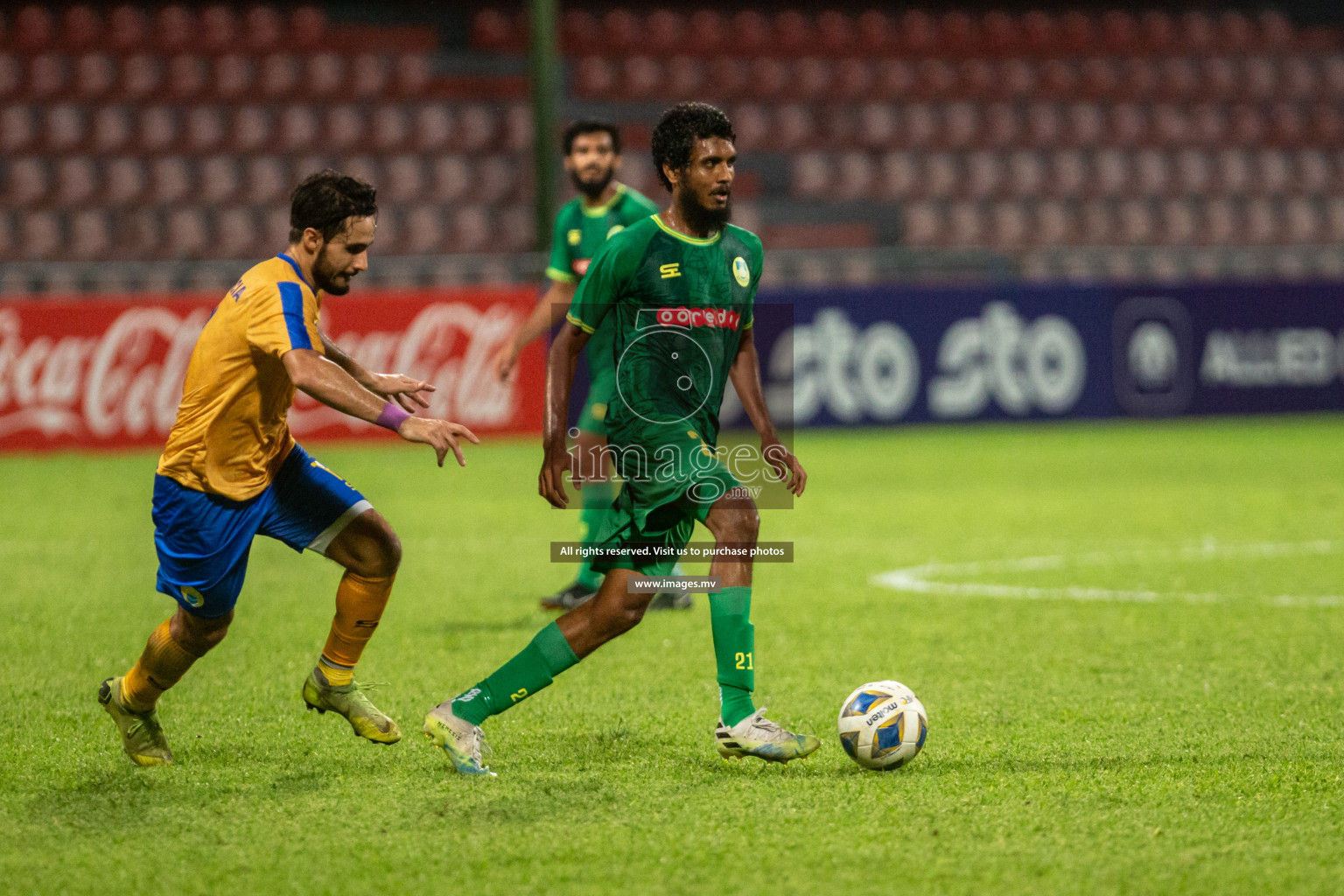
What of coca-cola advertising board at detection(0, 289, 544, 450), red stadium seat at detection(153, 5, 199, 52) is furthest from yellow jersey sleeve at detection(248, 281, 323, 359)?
red stadium seat at detection(153, 5, 199, 52)

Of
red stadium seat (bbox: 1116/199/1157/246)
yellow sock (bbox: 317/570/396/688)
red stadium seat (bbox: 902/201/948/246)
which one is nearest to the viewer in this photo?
yellow sock (bbox: 317/570/396/688)

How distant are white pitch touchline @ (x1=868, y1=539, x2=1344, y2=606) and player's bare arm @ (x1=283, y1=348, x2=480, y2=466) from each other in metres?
3.99

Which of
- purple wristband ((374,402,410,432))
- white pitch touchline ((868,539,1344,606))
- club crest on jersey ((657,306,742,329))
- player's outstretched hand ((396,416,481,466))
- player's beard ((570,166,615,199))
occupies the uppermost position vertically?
player's beard ((570,166,615,199))

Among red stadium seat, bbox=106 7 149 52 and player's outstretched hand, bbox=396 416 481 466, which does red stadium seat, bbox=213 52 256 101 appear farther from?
player's outstretched hand, bbox=396 416 481 466

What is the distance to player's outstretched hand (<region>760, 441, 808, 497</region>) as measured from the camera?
187 inches

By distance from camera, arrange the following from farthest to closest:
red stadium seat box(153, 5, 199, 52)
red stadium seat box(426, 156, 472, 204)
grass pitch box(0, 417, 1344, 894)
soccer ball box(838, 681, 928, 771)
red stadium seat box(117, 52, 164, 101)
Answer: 1. red stadium seat box(153, 5, 199, 52)
2. red stadium seat box(426, 156, 472, 204)
3. red stadium seat box(117, 52, 164, 101)
4. soccer ball box(838, 681, 928, 771)
5. grass pitch box(0, 417, 1344, 894)

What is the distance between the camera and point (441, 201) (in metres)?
18.8

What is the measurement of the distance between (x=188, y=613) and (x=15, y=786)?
63 centimetres

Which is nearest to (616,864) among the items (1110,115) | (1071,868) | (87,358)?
(1071,868)

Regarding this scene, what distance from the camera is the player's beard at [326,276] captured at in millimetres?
4480

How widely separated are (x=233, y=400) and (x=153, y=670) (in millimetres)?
799

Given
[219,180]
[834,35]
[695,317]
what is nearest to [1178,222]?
[834,35]

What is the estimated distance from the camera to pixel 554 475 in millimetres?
4457

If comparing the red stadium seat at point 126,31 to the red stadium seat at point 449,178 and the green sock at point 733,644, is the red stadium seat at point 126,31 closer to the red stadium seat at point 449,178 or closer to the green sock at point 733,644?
the red stadium seat at point 449,178
